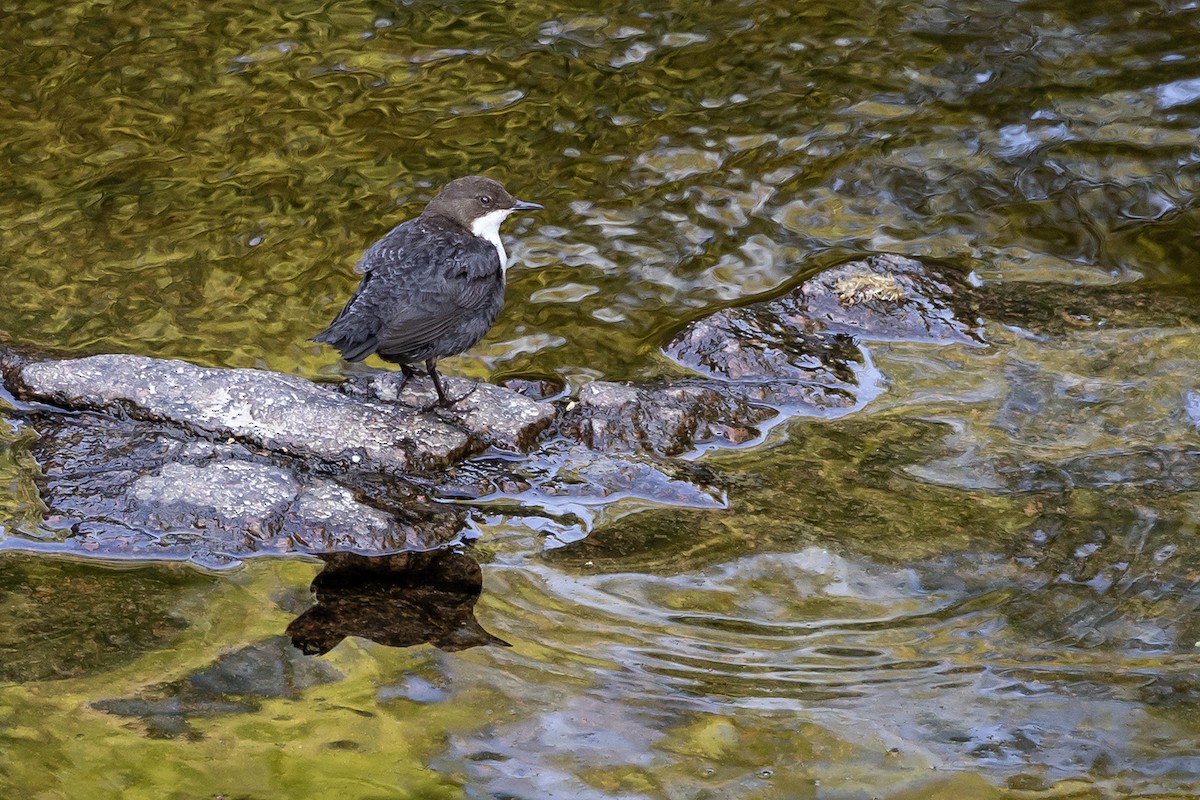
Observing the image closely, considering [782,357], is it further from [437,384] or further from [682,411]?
[437,384]

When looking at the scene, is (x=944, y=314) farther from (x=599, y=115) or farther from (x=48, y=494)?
(x=48, y=494)

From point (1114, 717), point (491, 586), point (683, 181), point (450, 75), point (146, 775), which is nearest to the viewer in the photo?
point (146, 775)

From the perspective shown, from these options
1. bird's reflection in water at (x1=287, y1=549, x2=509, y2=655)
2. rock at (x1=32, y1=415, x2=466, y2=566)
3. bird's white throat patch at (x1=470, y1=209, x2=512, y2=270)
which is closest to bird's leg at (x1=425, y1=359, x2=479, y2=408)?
rock at (x1=32, y1=415, x2=466, y2=566)

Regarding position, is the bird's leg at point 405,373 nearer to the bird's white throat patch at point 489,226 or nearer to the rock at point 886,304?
the bird's white throat patch at point 489,226

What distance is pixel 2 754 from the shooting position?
3.23m

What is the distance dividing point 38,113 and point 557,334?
341 centimetres

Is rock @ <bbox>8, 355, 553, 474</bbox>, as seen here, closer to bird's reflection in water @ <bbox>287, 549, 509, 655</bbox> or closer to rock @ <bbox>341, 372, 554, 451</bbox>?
rock @ <bbox>341, 372, 554, 451</bbox>

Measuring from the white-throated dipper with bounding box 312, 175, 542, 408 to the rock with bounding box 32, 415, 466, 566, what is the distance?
588 millimetres

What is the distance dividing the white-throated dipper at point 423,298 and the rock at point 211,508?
59 cm

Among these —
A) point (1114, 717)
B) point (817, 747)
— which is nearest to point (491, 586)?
point (817, 747)

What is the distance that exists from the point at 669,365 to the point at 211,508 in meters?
2.20

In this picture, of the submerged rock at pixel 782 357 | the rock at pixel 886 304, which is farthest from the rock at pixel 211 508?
the rock at pixel 886 304

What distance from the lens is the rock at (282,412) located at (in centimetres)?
453

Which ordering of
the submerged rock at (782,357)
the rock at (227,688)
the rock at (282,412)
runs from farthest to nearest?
the submerged rock at (782,357)
the rock at (282,412)
the rock at (227,688)
